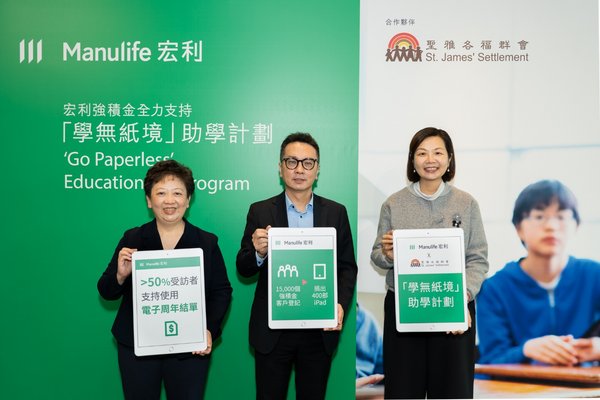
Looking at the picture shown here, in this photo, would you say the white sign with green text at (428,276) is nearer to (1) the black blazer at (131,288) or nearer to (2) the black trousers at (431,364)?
(2) the black trousers at (431,364)

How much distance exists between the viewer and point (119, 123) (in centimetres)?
325

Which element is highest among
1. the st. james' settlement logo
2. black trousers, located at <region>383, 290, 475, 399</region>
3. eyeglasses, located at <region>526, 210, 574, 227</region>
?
the st. james' settlement logo

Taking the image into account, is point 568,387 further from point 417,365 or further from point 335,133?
point 335,133

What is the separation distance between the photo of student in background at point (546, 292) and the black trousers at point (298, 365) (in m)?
1.32

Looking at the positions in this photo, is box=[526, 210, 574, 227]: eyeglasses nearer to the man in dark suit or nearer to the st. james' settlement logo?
the st. james' settlement logo

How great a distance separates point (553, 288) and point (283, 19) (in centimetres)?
233

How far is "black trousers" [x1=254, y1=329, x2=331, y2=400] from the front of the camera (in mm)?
2506

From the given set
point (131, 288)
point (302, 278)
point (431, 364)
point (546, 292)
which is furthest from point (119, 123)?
point (546, 292)

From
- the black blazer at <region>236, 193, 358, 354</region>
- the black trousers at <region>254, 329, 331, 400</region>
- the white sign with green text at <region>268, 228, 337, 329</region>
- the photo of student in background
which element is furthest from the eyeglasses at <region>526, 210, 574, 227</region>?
the black trousers at <region>254, 329, 331, 400</region>

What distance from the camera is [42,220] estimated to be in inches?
128

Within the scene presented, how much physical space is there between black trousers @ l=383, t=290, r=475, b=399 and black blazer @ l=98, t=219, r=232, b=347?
0.87 metres

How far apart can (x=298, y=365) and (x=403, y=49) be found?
196 cm

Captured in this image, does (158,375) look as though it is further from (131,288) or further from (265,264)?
(265,264)

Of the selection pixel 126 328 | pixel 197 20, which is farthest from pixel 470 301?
pixel 197 20
